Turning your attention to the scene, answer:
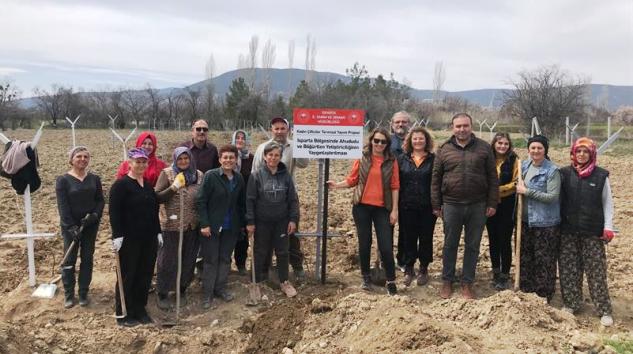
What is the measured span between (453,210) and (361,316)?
1.45m

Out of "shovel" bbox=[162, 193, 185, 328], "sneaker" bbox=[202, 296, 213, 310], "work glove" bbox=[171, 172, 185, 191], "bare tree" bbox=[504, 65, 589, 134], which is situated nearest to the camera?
"work glove" bbox=[171, 172, 185, 191]

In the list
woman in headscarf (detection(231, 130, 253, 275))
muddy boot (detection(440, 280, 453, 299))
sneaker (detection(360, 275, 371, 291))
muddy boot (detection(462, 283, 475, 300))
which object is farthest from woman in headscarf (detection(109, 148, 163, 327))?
muddy boot (detection(462, 283, 475, 300))

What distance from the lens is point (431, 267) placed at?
6.28 metres

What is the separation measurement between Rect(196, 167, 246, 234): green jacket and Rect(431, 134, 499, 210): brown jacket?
7.09 ft

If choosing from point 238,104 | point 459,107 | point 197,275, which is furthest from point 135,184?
point 459,107

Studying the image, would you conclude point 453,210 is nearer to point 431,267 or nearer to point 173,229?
point 431,267

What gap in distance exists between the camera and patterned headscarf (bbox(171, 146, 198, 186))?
184 inches

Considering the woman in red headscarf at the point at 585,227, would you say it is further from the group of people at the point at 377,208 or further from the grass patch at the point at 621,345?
the grass patch at the point at 621,345

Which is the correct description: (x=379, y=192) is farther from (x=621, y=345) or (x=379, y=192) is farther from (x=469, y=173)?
(x=621, y=345)

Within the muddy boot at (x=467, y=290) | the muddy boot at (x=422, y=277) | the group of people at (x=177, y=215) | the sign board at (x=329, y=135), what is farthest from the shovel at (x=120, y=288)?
the muddy boot at (x=467, y=290)

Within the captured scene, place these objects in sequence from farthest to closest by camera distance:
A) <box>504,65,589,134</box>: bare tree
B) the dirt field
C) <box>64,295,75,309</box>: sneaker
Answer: <box>504,65,589,134</box>: bare tree, <box>64,295,75,309</box>: sneaker, the dirt field

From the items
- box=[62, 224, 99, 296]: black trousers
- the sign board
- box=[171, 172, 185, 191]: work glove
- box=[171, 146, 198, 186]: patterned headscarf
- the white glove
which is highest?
the sign board

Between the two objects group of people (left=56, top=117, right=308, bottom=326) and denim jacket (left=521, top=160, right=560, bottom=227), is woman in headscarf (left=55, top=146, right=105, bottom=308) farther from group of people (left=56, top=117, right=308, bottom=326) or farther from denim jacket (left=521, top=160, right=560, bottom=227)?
denim jacket (left=521, top=160, right=560, bottom=227)

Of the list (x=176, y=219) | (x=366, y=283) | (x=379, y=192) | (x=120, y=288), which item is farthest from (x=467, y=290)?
(x=120, y=288)
